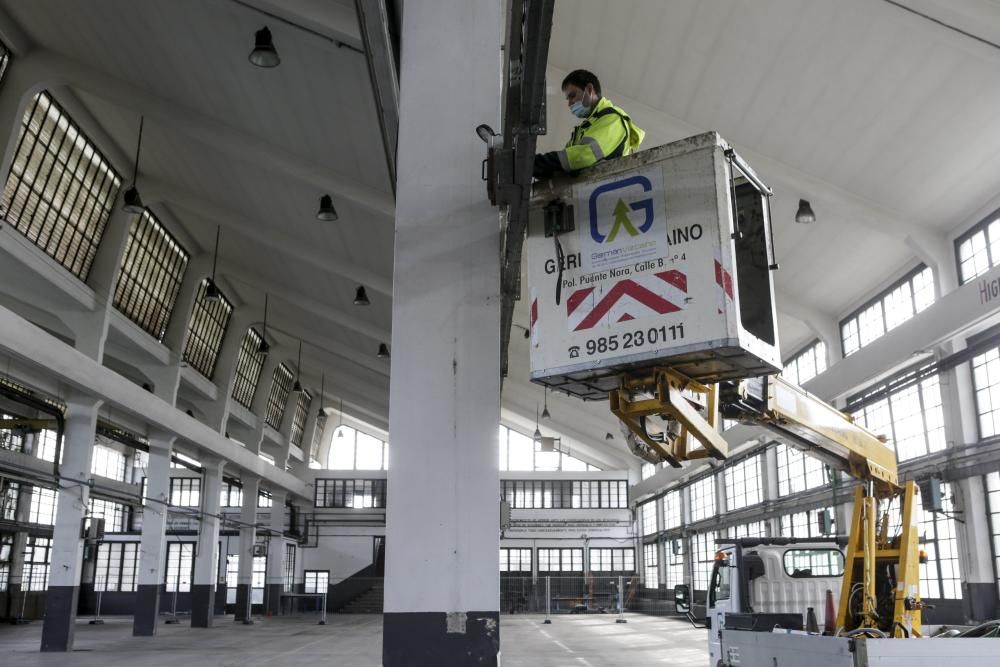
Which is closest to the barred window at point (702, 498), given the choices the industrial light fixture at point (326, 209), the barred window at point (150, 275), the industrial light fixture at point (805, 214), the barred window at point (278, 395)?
the barred window at point (278, 395)

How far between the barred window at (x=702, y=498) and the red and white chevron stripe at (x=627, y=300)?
36.2 metres

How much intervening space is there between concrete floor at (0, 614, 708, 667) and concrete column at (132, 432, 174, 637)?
752 millimetres

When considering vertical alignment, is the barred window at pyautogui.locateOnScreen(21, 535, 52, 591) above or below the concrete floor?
above

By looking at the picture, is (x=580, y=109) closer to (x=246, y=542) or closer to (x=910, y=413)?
(x=910, y=413)

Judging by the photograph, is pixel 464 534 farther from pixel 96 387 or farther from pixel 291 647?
pixel 291 647

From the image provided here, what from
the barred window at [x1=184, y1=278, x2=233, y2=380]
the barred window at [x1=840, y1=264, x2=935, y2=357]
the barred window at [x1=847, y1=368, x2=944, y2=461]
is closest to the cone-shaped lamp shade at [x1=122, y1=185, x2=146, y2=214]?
the barred window at [x1=184, y1=278, x2=233, y2=380]

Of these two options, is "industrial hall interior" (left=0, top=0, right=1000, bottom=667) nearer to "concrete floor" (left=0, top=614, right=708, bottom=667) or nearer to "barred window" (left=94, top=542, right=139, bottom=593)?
"concrete floor" (left=0, top=614, right=708, bottom=667)

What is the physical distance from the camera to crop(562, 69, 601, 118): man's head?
5.28 m

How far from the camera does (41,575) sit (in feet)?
127

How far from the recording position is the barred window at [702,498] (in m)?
40.3

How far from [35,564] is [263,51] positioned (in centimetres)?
3317

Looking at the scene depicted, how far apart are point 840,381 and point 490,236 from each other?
18186 millimetres

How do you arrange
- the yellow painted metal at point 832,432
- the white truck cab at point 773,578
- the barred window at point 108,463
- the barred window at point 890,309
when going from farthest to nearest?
1. the barred window at point 108,463
2. the barred window at point 890,309
3. the white truck cab at point 773,578
4. the yellow painted metal at point 832,432

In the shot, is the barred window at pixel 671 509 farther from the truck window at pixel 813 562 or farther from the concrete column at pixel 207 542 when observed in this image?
the truck window at pixel 813 562
